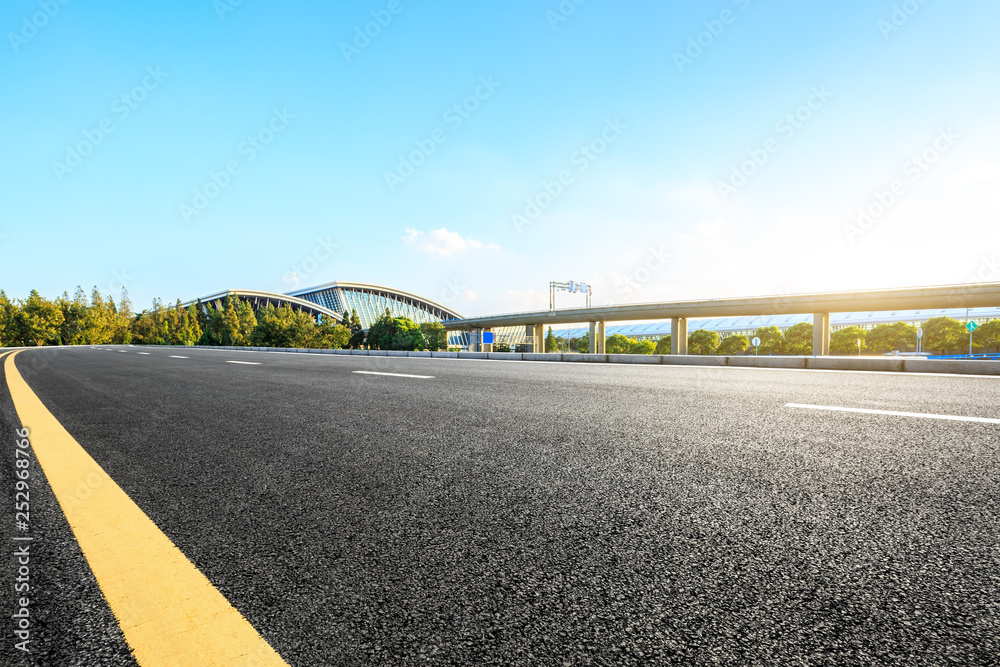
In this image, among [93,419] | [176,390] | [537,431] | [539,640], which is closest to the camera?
[539,640]

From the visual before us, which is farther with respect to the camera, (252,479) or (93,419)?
(93,419)

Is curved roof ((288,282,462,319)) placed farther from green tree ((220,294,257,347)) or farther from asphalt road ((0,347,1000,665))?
asphalt road ((0,347,1000,665))

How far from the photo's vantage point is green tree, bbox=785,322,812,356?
84469mm

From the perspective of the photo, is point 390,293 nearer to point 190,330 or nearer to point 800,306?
point 190,330

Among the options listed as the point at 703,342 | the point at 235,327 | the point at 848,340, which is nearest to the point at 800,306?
the point at 848,340

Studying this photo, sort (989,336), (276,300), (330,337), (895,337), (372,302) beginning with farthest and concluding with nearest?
(372,302) < (276,300) < (330,337) < (895,337) < (989,336)

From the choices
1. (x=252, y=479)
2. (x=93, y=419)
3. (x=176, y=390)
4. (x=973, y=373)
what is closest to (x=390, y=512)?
(x=252, y=479)

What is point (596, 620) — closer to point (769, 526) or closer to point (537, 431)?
point (769, 526)

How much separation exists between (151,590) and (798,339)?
10119 centimetres

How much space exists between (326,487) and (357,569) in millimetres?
902

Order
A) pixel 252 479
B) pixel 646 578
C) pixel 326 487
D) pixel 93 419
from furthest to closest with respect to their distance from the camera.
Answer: pixel 93 419 → pixel 252 479 → pixel 326 487 → pixel 646 578

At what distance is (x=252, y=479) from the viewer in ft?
8.09

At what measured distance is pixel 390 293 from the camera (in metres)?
120

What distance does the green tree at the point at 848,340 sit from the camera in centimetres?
8394
